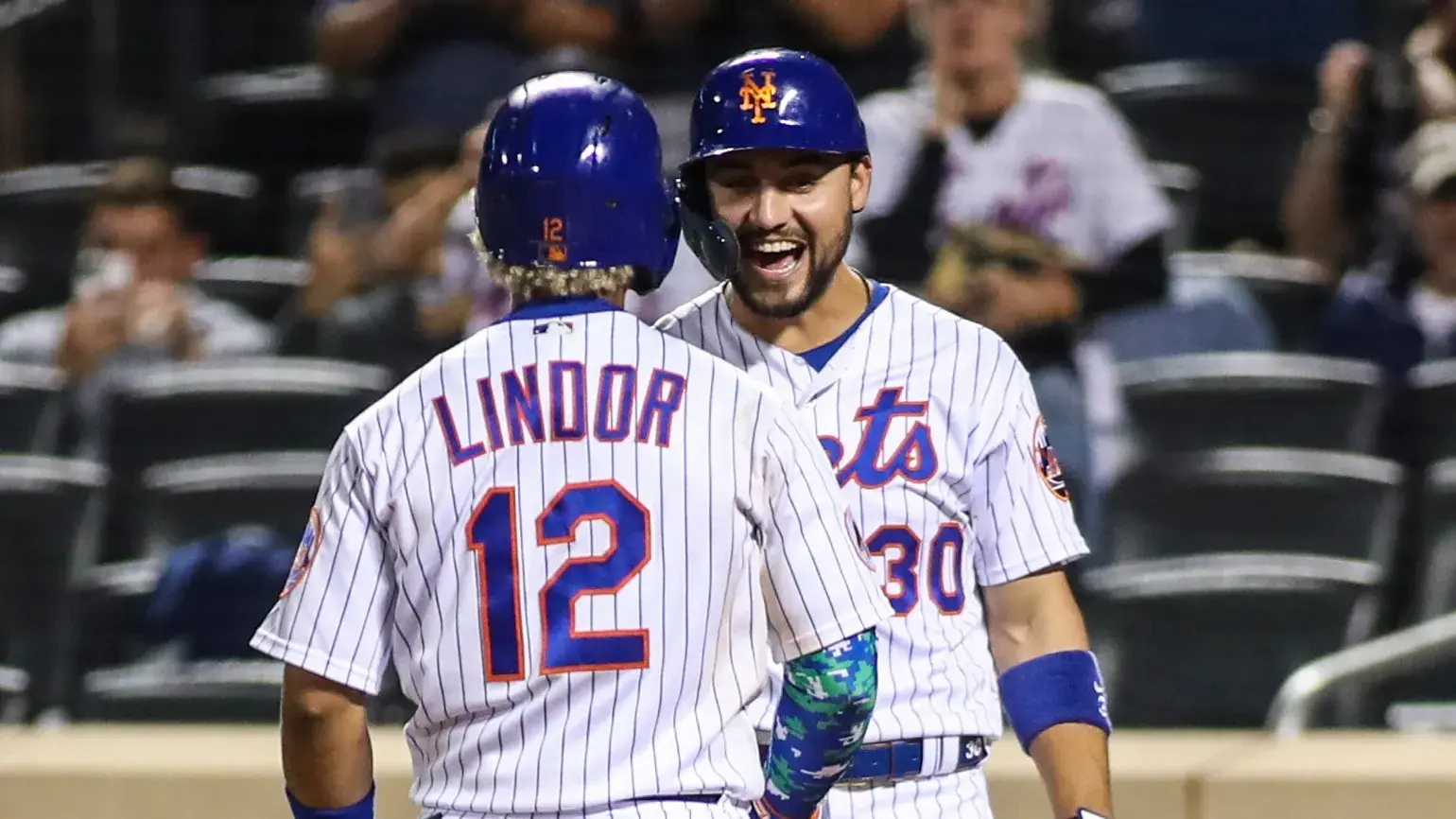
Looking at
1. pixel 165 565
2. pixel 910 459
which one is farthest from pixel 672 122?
pixel 910 459

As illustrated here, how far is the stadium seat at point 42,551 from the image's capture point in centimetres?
505

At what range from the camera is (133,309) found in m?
5.49

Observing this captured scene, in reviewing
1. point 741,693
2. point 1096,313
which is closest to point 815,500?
point 741,693

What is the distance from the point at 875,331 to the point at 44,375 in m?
3.57

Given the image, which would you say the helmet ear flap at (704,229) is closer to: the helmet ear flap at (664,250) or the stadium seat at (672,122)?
the helmet ear flap at (664,250)

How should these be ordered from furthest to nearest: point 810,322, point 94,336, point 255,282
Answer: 1. point 255,282
2. point 94,336
3. point 810,322

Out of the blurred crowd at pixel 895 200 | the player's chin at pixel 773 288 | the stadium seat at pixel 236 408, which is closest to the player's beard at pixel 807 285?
the player's chin at pixel 773 288

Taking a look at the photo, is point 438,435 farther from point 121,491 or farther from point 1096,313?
point 121,491

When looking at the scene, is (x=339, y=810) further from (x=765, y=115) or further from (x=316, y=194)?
(x=316, y=194)

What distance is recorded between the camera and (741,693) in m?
1.91

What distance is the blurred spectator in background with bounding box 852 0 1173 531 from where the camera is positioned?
16.0 feet

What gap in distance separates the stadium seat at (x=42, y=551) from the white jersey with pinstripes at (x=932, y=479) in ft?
10.0

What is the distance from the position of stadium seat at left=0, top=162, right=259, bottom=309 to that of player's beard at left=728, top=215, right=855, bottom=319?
365 cm

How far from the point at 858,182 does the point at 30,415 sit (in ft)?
11.5
